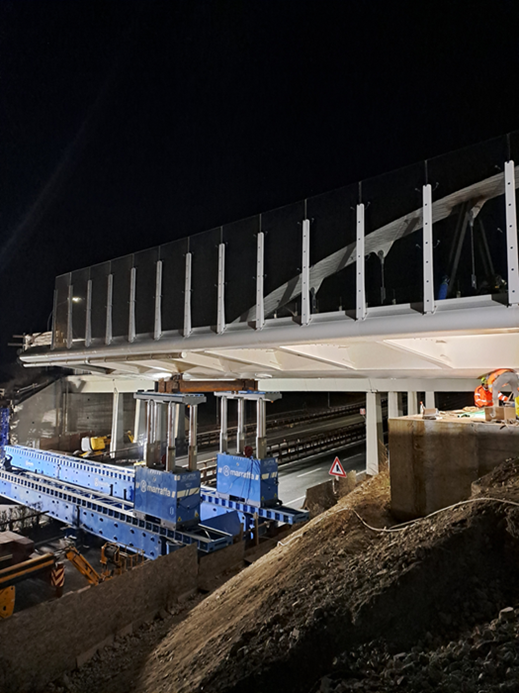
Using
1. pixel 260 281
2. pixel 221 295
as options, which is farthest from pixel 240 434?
pixel 260 281

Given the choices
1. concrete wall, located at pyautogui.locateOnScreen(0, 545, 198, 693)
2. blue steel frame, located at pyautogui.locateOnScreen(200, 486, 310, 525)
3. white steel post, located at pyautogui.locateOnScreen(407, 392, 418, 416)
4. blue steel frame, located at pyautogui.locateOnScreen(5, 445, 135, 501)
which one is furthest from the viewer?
white steel post, located at pyautogui.locateOnScreen(407, 392, 418, 416)

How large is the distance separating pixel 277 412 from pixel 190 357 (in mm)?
26130

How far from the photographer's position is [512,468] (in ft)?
13.6

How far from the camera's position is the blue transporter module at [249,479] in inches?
431

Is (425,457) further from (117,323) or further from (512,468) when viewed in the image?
(117,323)

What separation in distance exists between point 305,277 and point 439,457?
146 inches

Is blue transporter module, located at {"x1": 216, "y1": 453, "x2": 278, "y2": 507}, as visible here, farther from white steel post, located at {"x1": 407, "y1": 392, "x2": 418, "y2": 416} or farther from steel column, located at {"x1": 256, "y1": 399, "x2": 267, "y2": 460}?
white steel post, located at {"x1": 407, "y1": 392, "x2": 418, "y2": 416}

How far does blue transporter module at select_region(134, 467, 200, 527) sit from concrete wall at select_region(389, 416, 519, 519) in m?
5.93

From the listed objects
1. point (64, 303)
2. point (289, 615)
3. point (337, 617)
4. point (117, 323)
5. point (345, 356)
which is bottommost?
point (289, 615)

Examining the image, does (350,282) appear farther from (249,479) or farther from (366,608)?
(249,479)

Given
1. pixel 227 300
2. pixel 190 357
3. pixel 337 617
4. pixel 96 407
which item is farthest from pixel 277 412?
pixel 337 617

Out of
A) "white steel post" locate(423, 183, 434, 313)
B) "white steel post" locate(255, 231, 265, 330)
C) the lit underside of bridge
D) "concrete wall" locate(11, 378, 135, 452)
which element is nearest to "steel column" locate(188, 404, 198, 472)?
the lit underside of bridge

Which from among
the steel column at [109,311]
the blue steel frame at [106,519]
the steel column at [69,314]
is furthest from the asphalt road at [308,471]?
the steel column at [69,314]

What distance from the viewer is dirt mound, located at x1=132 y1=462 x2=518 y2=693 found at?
8.78 ft
